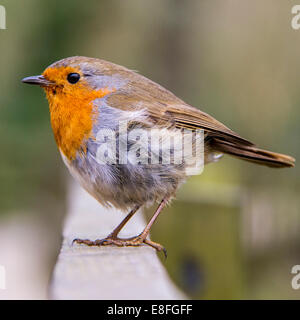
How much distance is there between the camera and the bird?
306cm

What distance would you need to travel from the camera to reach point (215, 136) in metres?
3.61

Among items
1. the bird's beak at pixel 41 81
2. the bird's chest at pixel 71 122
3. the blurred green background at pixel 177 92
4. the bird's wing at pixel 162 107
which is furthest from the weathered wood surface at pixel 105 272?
the blurred green background at pixel 177 92

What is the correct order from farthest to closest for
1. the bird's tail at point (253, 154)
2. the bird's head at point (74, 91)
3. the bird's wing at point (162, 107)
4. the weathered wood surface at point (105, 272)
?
the bird's tail at point (253, 154) → the bird's wing at point (162, 107) → the bird's head at point (74, 91) → the weathered wood surface at point (105, 272)

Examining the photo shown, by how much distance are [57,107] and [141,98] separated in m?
0.51

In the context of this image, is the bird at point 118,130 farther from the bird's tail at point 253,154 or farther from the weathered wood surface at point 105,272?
the weathered wood surface at point 105,272

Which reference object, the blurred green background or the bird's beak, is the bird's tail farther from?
the bird's beak

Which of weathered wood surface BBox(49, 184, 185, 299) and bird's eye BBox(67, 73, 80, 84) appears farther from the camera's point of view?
bird's eye BBox(67, 73, 80, 84)

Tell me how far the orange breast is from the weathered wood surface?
1.48 feet

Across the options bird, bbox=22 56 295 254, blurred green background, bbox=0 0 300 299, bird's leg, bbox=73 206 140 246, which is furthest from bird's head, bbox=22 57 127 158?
blurred green background, bbox=0 0 300 299

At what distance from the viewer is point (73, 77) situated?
11.1 ft

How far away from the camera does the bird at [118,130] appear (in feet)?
10.0

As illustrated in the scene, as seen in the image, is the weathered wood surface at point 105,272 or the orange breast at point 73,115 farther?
the orange breast at point 73,115

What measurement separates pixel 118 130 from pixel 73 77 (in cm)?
54

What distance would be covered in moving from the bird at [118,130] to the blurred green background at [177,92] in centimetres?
107
